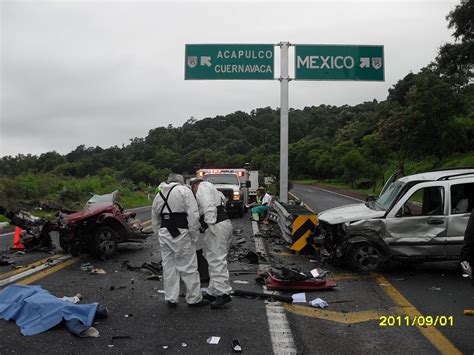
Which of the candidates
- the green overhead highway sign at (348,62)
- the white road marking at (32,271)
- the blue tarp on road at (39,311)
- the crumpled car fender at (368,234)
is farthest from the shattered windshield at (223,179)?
the blue tarp on road at (39,311)

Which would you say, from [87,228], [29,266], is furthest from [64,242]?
[29,266]

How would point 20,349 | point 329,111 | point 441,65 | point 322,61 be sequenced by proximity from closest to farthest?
point 20,349, point 322,61, point 441,65, point 329,111

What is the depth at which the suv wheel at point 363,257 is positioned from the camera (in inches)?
328

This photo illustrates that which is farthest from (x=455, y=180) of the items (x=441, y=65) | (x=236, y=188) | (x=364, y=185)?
(x=364, y=185)

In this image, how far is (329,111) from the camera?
12862cm

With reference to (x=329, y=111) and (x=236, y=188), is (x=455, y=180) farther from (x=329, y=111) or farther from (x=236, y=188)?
(x=329, y=111)

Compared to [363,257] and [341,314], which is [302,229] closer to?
[363,257]

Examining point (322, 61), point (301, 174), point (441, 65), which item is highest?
point (441, 65)

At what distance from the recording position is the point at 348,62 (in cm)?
1537

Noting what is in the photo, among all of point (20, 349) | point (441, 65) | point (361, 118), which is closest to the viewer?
point (20, 349)

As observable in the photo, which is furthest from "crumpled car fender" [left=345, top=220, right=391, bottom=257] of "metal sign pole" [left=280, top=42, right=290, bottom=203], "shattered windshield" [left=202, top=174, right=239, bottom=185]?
"shattered windshield" [left=202, top=174, right=239, bottom=185]

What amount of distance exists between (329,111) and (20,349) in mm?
128386

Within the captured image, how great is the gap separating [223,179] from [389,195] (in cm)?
1198
